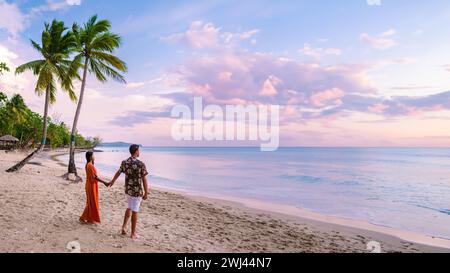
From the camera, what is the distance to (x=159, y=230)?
25.9 feet

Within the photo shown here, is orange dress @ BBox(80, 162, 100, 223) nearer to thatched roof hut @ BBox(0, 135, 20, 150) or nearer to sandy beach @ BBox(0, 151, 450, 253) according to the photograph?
sandy beach @ BBox(0, 151, 450, 253)

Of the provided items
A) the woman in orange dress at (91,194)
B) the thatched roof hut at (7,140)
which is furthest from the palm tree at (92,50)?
the thatched roof hut at (7,140)

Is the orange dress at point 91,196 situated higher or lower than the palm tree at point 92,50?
lower

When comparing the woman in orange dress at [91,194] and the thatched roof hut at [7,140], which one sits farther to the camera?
the thatched roof hut at [7,140]

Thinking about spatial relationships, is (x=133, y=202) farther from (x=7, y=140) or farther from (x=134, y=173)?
(x=7, y=140)

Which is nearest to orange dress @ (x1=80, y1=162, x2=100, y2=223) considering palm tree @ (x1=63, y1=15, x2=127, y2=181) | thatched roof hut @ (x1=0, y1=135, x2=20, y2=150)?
palm tree @ (x1=63, y1=15, x2=127, y2=181)

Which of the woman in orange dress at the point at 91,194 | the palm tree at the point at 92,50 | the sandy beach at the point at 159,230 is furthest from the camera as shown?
the palm tree at the point at 92,50

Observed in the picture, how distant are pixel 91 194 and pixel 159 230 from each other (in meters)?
1.98

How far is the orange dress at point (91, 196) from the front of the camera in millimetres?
6902

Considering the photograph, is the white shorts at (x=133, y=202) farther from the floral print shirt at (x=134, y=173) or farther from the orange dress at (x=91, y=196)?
the orange dress at (x=91, y=196)
